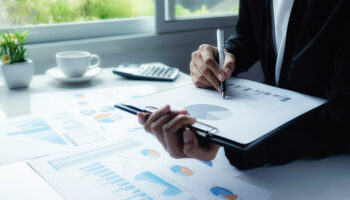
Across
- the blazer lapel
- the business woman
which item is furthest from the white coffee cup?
the blazer lapel

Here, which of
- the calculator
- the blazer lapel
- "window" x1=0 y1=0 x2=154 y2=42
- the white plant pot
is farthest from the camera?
"window" x1=0 y1=0 x2=154 y2=42

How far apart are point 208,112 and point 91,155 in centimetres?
23

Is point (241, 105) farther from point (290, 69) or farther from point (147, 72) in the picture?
point (147, 72)

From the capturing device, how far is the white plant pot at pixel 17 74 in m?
0.98

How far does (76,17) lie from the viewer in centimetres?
137

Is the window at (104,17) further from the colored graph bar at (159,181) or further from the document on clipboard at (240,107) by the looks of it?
the colored graph bar at (159,181)

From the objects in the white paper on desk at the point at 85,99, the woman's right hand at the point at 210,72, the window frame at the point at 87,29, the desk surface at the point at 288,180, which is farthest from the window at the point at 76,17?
the desk surface at the point at 288,180

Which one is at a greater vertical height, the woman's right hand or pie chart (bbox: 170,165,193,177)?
the woman's right hand

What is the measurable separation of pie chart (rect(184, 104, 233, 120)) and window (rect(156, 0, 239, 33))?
0.87 meters

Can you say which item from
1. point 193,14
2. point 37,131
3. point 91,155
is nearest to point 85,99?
point 37,131

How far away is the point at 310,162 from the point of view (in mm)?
641

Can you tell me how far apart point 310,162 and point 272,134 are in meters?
0.18

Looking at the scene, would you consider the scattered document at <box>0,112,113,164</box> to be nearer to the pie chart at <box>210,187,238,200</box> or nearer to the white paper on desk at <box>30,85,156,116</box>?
the white paper on desk at <box>30,85,156,116</box>

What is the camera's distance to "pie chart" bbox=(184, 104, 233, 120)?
0.58m
